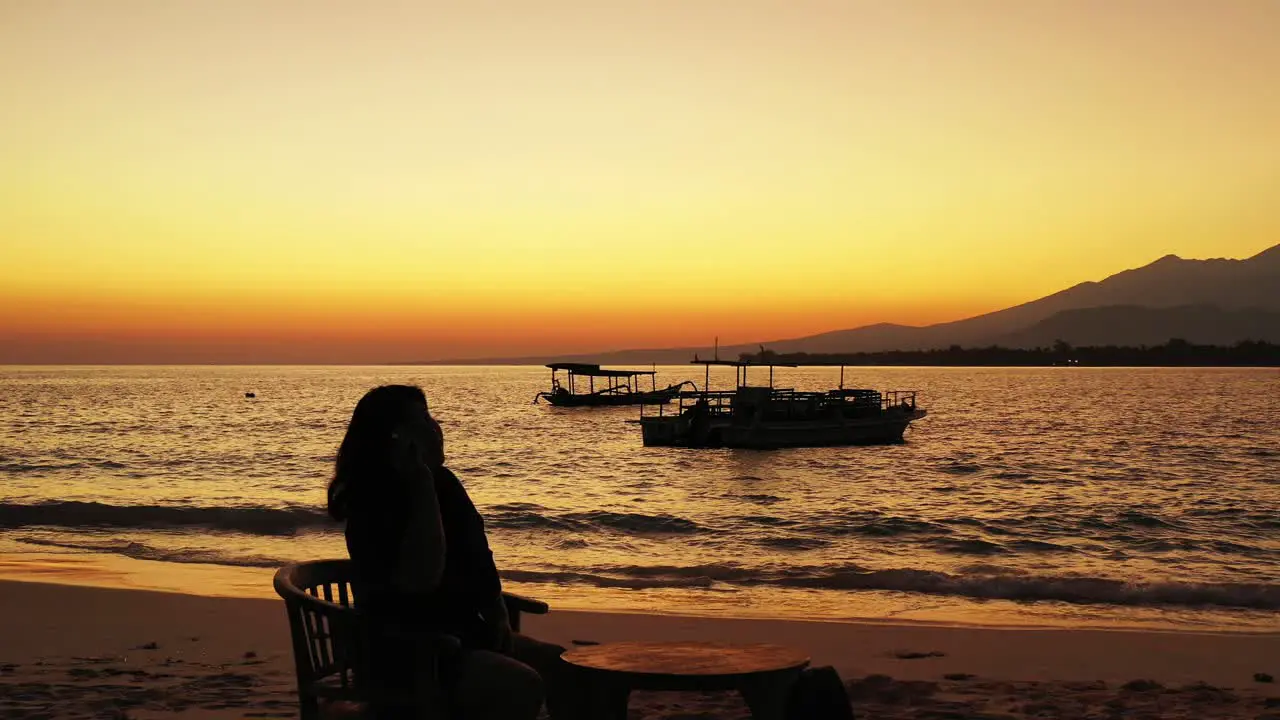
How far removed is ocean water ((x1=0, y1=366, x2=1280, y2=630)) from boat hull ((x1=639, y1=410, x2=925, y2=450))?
0.90 metres

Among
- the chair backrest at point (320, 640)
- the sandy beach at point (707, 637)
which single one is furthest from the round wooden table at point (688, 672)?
the sandy beach at point (707, 637)

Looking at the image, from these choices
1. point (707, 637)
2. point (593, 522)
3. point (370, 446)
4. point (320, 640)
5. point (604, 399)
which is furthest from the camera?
point (604, 399)

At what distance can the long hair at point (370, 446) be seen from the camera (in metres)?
3.90

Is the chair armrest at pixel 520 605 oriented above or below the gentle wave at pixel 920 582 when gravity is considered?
above

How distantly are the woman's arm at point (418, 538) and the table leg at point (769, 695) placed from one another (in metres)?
1.32

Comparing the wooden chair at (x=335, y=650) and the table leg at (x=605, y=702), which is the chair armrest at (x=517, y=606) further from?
the wooden chair at (x=335, y=650)

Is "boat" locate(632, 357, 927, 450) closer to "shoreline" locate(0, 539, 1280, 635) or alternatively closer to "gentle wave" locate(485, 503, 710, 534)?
"gentle wave" locate(485, 503, 710, 534)

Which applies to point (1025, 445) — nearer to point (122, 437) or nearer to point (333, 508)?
point (122, 437)

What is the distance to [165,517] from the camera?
77.3 feet

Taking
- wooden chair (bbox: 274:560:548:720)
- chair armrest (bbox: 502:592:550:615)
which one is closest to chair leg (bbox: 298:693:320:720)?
wooden chair (bbox: 274:560:548:720)

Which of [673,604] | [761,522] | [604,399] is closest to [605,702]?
[673,604]

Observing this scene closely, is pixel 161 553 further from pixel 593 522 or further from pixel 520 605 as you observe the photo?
pixel 520 605

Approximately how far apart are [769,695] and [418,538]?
1538 millimetres

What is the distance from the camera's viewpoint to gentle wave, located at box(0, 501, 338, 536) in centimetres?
2198
